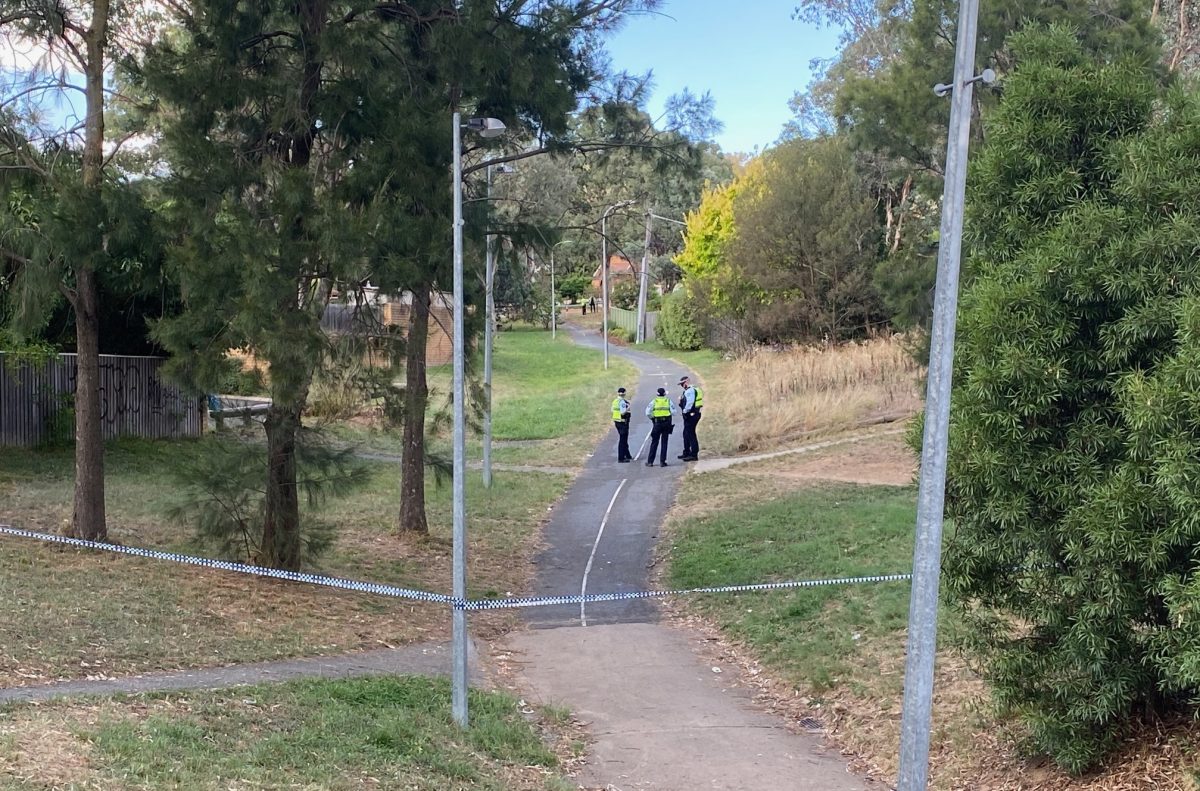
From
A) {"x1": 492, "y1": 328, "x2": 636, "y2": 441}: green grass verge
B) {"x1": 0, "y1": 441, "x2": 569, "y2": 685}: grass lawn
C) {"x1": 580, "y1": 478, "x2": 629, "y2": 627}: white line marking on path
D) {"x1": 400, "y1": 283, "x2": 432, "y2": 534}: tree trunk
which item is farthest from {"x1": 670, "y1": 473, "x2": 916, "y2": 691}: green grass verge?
{"x1": 492, "y1": 328, "x2": 636, "y2": 441}: green grass verge

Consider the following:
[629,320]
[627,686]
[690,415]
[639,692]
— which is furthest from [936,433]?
[629,320]

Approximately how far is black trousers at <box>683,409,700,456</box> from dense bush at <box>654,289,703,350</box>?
32.2 m

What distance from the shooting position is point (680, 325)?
2269 inches

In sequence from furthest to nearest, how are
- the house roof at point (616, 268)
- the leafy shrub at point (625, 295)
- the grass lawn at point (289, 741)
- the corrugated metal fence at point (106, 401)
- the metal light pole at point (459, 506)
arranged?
the house roof at point (616, 268), the leafy shrub at point (625, 295), the corrugated metal fence at point (106, 401), the metal light pole at point (459, 506), the grass lawn at point (289, 741)

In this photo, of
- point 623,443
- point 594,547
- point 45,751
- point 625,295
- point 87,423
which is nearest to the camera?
point 45,751

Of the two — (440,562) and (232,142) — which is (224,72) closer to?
(232,142)

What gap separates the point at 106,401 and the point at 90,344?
1087 centimetres

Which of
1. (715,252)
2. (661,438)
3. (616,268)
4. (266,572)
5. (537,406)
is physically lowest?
(537,406)

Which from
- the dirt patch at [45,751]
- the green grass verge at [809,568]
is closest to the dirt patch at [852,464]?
the green grass verge at [809,568]

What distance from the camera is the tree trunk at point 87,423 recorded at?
12.5m

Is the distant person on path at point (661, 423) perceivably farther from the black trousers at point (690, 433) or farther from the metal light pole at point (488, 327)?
the metal light pole at point (488, 327)

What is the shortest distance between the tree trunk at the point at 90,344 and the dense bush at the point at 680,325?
44.1 meters

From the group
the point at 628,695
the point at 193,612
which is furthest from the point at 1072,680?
the point at 193,612

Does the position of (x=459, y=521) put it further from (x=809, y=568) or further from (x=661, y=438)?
(x=661, y=438)
